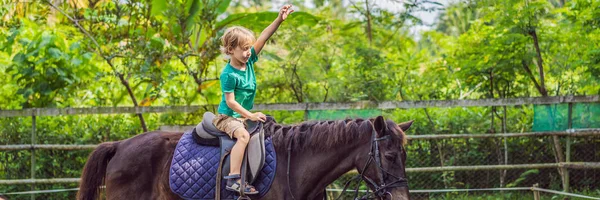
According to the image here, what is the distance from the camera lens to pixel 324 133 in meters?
4.48

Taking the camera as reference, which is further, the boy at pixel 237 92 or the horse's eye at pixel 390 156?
the boy at pixel 237 92

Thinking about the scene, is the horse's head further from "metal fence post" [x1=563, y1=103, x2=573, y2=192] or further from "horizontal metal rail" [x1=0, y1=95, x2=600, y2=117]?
"metal fence post" [x1=563, y1=103, x2=573, y2=192]

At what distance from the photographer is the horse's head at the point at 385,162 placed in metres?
4.18

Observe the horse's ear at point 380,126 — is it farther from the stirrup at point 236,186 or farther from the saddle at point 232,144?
the stirrup at point 236,186

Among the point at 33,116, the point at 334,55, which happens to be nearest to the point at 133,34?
the point at 33,116

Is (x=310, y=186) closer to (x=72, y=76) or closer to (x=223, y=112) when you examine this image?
(x=223, y=112)

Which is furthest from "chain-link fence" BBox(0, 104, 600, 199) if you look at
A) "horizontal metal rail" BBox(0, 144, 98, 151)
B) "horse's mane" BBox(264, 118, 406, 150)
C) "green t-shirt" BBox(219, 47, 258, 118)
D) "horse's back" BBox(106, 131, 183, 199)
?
"green t-shirt" BBox(219, 47, 258, 118)

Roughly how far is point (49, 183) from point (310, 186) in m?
5.34

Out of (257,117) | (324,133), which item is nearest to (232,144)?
(257,117)

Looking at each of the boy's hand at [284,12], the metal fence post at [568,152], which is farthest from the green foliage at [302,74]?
the boy's hand at [284,12]

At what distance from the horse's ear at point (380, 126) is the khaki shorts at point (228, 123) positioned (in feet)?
2.69

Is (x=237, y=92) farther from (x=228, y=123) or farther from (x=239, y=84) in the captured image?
(x=228, y=123)

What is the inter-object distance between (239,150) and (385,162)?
0.89 m

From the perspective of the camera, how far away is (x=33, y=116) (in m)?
8.77
